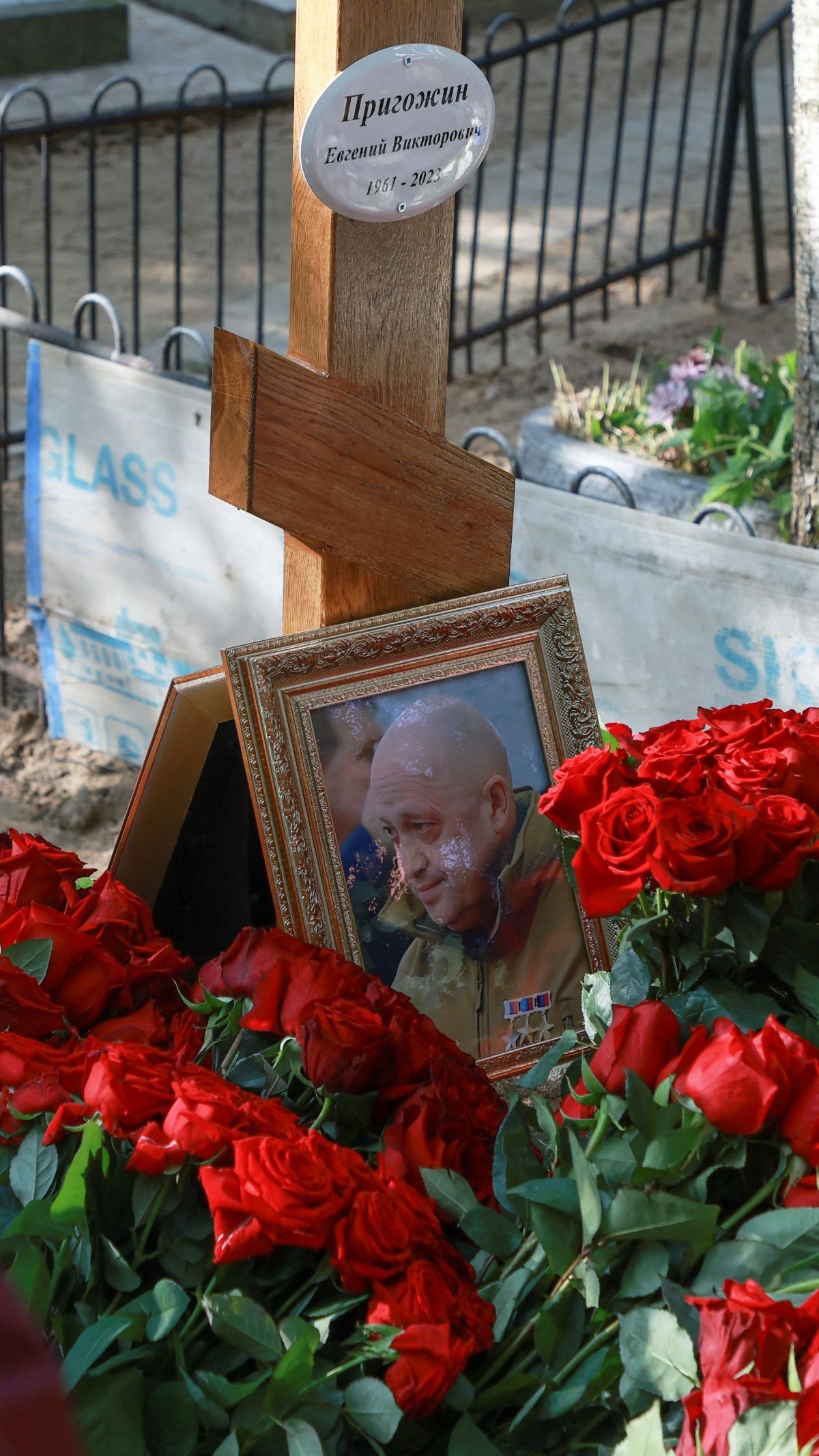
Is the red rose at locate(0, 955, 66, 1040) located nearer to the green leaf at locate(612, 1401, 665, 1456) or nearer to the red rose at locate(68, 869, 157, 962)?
the red rose at locate(68, 869, 157, 962)

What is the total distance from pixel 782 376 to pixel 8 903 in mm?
3044

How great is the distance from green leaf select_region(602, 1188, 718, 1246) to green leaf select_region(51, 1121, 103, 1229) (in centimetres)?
32

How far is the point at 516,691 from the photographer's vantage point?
1.43 meters

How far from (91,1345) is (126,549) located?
2054 millimetres

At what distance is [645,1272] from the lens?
2.81 ft

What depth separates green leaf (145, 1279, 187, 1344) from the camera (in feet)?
2.79

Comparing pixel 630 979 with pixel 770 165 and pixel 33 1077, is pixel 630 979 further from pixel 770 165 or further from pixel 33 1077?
pixel 770 165

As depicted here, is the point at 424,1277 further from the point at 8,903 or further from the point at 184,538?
the point at 184,538

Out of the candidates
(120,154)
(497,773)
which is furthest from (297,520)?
(120,154)

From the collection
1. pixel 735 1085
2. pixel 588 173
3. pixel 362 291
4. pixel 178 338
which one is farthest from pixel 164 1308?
pixel 588 173

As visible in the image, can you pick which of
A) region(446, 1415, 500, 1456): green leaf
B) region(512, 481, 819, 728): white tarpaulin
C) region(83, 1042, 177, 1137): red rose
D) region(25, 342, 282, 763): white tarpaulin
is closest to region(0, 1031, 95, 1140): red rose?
region(83, 1042, 177, 1137): red rose

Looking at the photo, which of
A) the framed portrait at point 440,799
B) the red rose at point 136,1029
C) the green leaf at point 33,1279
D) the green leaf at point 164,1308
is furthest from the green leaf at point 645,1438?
the framed portrait at point 440,799

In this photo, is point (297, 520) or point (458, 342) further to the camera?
point (458, 342)

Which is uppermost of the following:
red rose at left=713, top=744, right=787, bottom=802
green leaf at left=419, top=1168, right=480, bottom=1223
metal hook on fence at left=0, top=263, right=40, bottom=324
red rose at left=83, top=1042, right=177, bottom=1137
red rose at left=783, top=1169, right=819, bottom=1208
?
metal hook on fence at left=0, top=263, right=40, bottom=324
